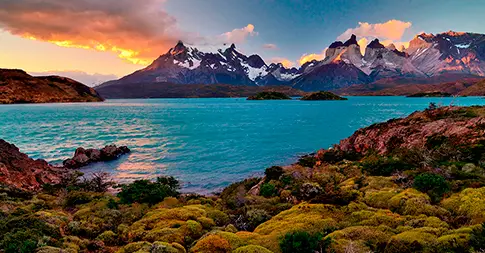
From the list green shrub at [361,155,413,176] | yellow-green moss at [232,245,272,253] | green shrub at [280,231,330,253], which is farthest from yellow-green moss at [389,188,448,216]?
yellow-green moss at [232,245,272,253]

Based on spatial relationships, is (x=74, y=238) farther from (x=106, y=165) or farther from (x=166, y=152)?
(x=166, y=152)

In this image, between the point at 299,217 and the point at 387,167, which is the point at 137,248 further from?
the point at 387,167

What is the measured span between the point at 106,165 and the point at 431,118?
45.6 meters

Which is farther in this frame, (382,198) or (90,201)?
(90,201)

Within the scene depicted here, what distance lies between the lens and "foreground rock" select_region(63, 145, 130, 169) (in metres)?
43.2

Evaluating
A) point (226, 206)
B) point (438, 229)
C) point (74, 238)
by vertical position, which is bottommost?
point (226, 206)

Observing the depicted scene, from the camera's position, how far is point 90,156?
46.7 m

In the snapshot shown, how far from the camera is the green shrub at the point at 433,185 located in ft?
40.8

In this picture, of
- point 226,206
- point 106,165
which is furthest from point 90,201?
point 106,165

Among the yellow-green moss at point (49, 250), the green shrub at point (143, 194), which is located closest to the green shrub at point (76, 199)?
the green shrub at point (143, 194)

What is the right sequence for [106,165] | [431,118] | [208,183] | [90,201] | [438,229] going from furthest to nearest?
1. [106,165]
2. [208,183]
3. [431,118]
4. [90,201]
5. [438,229]

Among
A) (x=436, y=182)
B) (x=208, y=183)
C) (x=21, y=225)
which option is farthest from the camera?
(x=208, y=183)

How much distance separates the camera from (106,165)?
144 ft

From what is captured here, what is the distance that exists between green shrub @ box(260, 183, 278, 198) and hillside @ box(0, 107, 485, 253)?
0.07 meters
